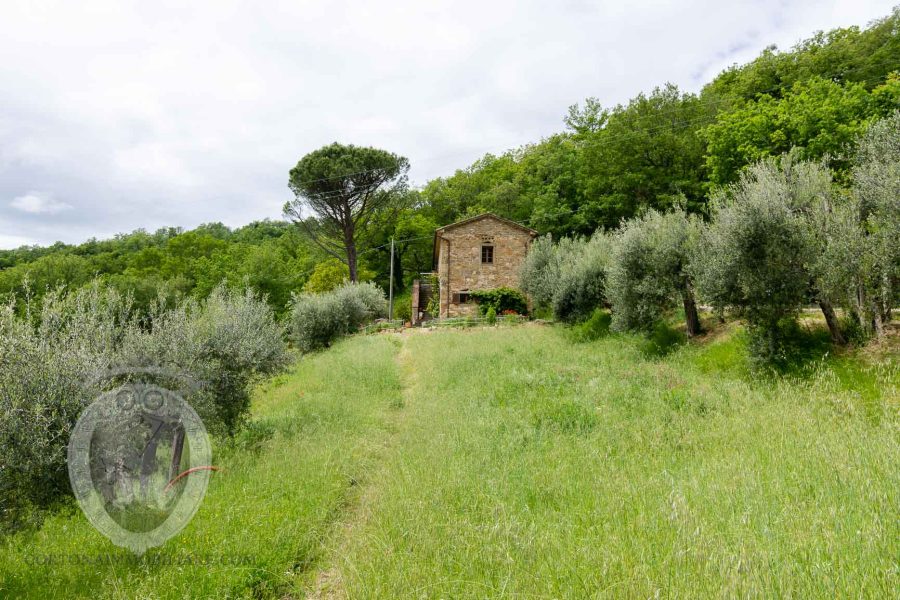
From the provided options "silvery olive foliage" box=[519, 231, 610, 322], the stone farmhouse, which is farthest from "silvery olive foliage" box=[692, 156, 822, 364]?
the stone farmhouse

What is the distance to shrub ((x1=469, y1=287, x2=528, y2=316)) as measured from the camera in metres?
28.7

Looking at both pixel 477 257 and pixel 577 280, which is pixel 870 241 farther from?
pixel 477 257

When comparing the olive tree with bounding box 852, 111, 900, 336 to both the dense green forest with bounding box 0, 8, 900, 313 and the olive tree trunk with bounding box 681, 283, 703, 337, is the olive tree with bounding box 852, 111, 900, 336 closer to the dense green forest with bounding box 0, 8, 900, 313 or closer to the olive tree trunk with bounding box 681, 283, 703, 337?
Result: the dense green forest with bounding box 0, 8, 900, 313

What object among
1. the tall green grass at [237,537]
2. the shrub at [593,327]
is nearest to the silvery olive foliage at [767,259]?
the shrub at [593,327]

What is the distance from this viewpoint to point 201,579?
401 cm

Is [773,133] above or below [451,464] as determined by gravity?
above

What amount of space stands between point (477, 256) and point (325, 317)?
1148cm

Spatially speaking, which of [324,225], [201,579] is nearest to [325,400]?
[201,579]

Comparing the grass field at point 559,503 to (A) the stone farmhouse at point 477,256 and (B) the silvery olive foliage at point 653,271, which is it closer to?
(B) the silvery olive foliage at point 653,271

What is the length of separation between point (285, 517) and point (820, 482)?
5818mm

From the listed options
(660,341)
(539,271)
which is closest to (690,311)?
(660,341)

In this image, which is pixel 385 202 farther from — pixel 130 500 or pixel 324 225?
pixel 130 500

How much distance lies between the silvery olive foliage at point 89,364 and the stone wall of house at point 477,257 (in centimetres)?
1960

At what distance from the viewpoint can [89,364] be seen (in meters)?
5.12
